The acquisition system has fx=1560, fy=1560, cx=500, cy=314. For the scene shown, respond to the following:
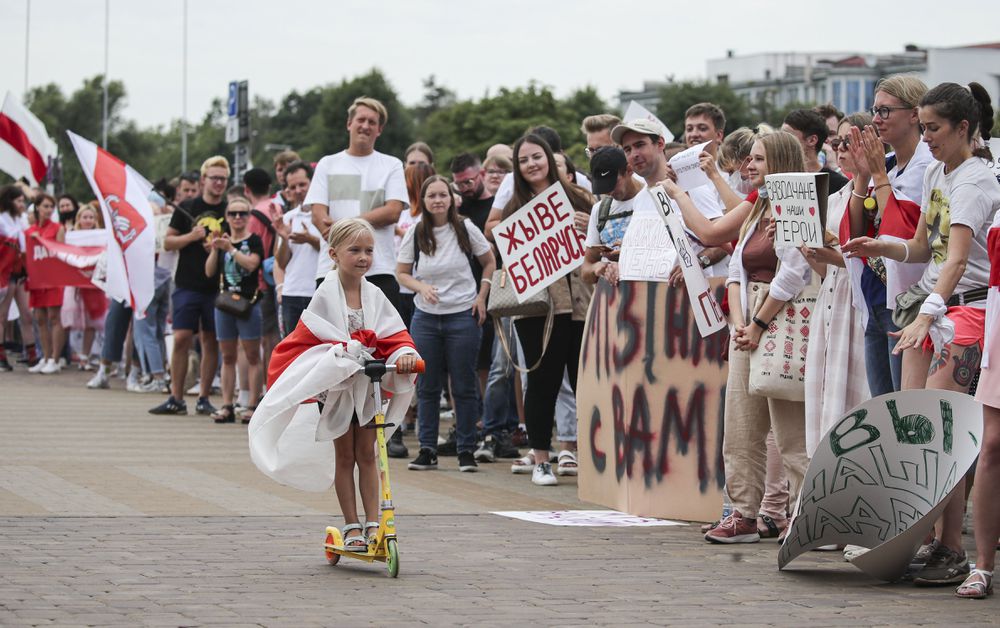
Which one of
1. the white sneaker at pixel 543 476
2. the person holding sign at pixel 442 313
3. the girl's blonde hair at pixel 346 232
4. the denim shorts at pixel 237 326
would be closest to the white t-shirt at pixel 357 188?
the person holding sign at pixel 442 313

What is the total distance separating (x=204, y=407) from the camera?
49.3 feet

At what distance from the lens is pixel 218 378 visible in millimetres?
18328

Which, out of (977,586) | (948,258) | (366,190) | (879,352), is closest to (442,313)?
(366,190)

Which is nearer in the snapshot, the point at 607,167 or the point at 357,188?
the point at 607,167

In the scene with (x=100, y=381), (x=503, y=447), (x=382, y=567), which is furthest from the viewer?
(x=100, y=381)

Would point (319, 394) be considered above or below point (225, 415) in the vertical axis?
above

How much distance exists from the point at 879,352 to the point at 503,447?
16.5 ft

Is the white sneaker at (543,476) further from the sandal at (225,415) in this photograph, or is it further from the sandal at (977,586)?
the sandal at (225,415)

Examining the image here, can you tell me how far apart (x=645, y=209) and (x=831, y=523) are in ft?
8.96

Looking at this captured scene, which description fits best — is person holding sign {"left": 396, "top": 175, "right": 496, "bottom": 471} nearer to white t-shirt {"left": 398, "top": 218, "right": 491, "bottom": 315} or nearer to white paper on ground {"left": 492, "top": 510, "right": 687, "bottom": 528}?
white t-shirt {"left": 398, "top": 218, "right": 491, "bottom": 315}

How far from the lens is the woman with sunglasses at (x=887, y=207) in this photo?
699cm

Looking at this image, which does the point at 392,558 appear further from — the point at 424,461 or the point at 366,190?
the point at 366,190

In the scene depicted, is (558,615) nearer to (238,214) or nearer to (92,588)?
(92,588)

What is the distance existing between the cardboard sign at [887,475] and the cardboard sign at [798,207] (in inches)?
32.1
